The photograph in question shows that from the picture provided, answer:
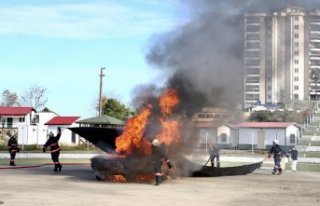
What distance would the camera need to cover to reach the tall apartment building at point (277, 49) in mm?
18422

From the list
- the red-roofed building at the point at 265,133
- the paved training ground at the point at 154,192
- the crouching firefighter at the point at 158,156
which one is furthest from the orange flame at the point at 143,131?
the red-roofed building at the point at 265,133

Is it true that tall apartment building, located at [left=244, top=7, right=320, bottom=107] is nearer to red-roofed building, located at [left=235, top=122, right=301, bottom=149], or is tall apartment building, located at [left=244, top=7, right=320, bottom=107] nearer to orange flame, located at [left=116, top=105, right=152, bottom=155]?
orange flame, located at [left=116, top=105, right=152, bottom=155]

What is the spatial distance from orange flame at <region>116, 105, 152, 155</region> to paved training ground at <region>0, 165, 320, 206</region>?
157 cm

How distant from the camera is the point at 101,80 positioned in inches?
2408

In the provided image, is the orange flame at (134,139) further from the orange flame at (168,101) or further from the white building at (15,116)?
the white building at (15,116)

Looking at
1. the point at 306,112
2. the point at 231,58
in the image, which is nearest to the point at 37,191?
the point at 231,58

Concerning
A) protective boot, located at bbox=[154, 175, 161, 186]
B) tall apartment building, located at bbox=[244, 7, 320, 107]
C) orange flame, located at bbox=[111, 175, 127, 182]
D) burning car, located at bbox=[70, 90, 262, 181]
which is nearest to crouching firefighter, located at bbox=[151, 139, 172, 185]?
protective boot, located at bbox=[154, 175, 161, 186]

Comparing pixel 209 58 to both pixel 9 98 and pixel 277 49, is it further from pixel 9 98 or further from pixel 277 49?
pixel 9 98

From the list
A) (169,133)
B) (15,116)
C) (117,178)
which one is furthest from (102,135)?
(15,116)

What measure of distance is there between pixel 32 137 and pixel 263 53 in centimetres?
4396

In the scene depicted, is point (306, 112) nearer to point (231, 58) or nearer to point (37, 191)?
point (231, 58)

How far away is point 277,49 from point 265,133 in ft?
149

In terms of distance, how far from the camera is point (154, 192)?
16.9 meters

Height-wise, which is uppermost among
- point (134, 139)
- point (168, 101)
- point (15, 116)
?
point (15, 116)
